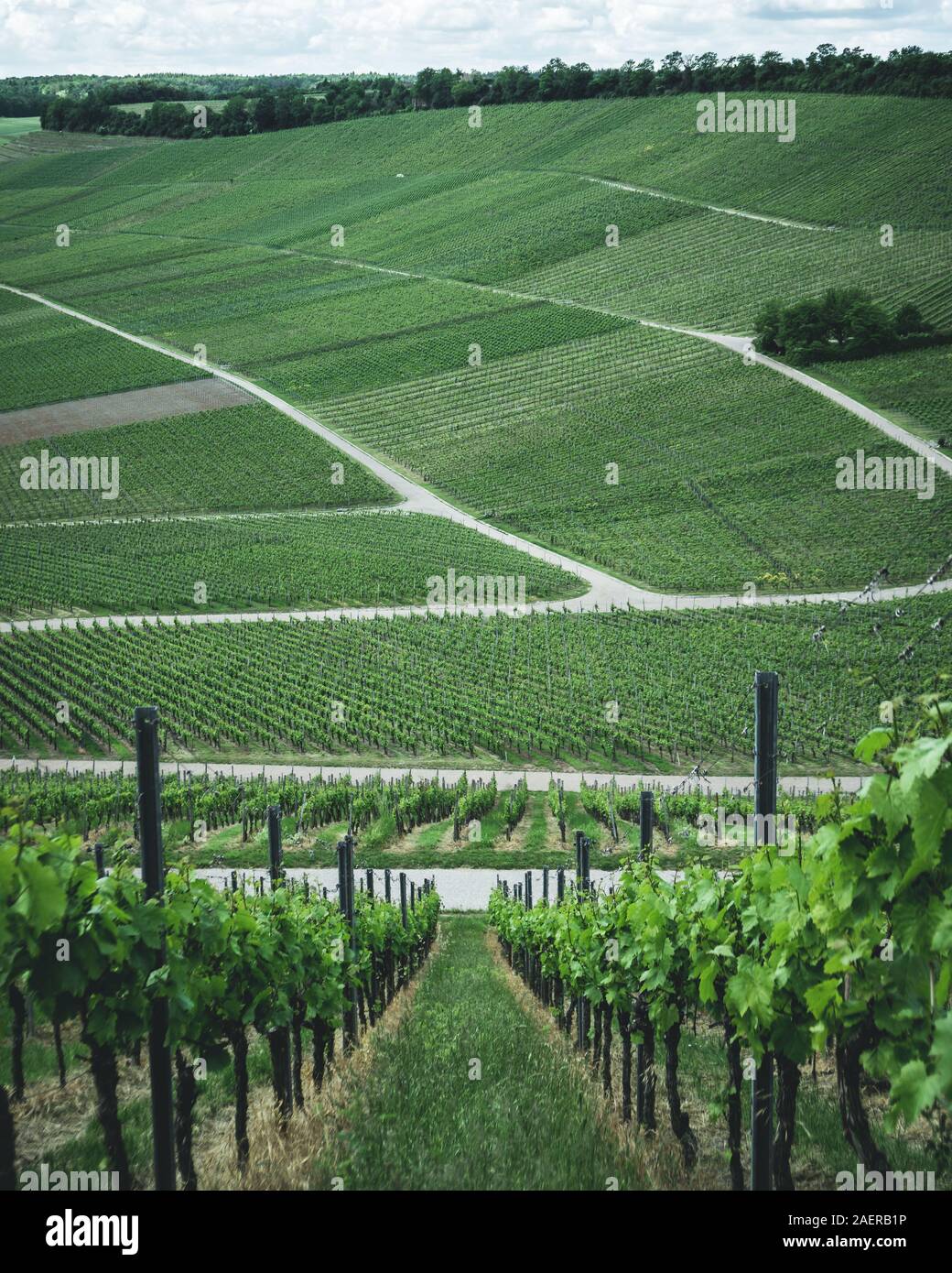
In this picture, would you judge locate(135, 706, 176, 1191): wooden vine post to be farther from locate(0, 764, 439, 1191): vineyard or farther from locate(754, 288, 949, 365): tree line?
locate(754, 288, 949, 365): tree line

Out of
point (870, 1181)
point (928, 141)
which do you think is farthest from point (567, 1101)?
point (928, 141)

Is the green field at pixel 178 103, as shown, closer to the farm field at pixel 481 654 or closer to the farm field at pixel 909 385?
the farm field at pixel 481 654

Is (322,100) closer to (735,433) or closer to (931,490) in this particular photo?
(735,433)

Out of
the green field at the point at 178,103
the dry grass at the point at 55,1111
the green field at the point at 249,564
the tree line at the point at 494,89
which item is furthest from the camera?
the green field at the point at 178,103

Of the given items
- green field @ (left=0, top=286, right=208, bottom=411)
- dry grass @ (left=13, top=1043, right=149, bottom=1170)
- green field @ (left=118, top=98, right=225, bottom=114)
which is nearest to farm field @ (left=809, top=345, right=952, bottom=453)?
green field @ (left=0, top=286, right=208, bottom=411)

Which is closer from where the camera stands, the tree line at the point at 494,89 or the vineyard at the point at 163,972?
the vineyard at the point at 163,972

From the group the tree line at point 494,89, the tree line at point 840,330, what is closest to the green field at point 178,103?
the tree line at point 494,89
